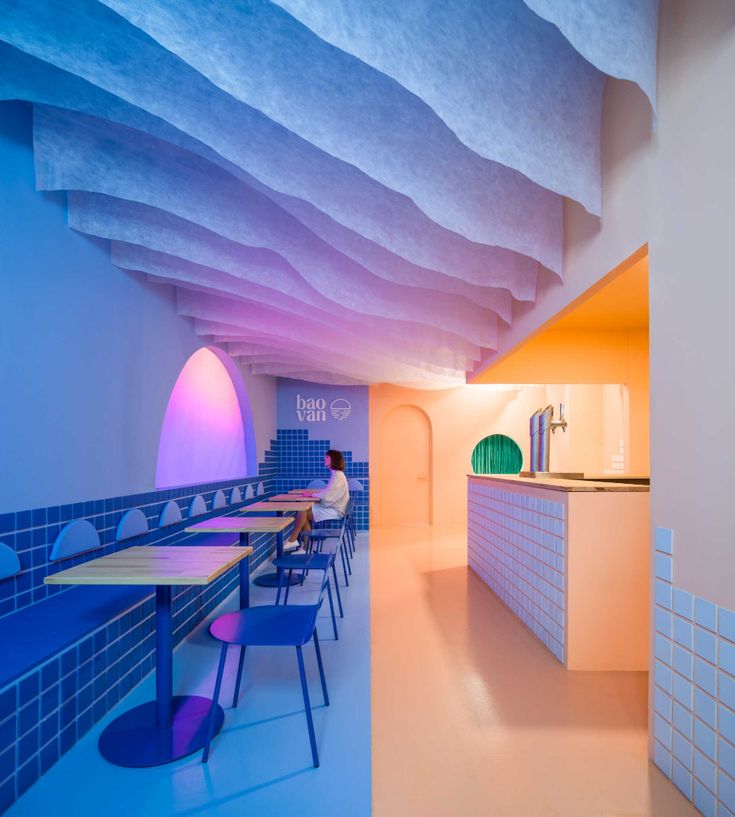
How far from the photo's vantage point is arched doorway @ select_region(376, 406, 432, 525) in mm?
9055

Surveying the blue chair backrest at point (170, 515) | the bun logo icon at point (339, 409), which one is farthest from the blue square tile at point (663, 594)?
the bun logo icon at point (339, 409)

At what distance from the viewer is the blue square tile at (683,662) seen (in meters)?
1.94

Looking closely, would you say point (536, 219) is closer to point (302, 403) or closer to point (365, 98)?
point (365, 98)

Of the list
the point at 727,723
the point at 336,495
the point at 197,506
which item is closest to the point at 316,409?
the point at 336,495

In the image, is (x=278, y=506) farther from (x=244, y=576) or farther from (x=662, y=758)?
(x=662, y=758)

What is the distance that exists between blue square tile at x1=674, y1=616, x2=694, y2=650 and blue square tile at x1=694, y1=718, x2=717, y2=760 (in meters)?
0.26

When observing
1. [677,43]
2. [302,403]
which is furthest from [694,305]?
[302,403]

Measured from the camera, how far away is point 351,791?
6.53 ft

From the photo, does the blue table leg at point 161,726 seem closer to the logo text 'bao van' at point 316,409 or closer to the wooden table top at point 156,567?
the wooden table top at point 156,567

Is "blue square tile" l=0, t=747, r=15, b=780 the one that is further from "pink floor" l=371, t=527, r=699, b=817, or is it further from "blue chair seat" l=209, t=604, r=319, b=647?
"pink floor" l=371, t=527, r=699, b=817

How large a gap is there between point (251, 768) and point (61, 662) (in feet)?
3.00

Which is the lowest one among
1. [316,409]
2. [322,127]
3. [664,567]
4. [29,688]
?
[29,688]

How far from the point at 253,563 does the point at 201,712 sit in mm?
3178

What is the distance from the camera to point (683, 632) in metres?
1.99
